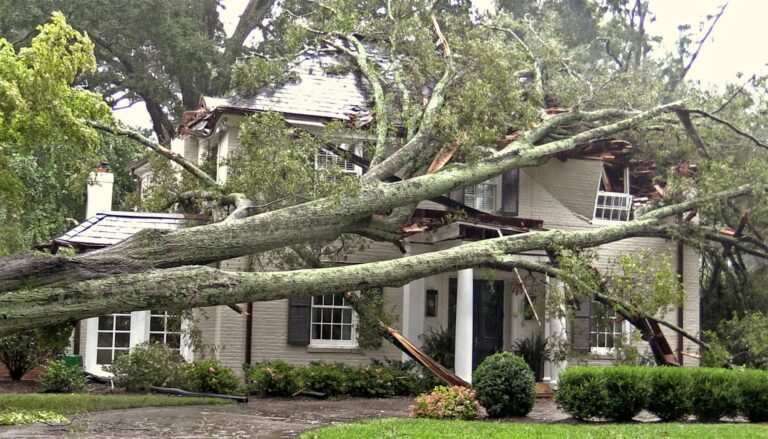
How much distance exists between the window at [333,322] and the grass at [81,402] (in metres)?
3.55

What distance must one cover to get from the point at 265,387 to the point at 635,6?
23707 millimetres

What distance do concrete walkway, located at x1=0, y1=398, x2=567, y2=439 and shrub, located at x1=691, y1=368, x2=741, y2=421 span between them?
1908 millimetres

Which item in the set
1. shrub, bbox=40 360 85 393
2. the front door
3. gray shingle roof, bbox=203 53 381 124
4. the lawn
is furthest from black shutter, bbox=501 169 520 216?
shrub, bbox=40 360 85 393

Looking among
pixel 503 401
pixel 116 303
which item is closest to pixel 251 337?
pixel 503 401

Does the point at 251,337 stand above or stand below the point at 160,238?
below

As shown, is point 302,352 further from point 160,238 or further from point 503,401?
point 160,238

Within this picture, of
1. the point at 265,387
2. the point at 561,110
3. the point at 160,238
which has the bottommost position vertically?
the point at 265,387

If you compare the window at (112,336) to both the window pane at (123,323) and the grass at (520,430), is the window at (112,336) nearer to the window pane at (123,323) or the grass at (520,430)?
the window pane at (123,323)

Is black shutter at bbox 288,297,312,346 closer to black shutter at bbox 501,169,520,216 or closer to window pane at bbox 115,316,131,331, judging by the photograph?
window pane at bbox 115,316,131,331

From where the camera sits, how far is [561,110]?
1795 centimetres

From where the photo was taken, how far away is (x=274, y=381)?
15.8 m

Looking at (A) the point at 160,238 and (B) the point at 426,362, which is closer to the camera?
(A) the point at 160,238

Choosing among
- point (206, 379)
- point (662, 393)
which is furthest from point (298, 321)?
point (662, 393)

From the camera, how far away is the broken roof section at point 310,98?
17.7 m
